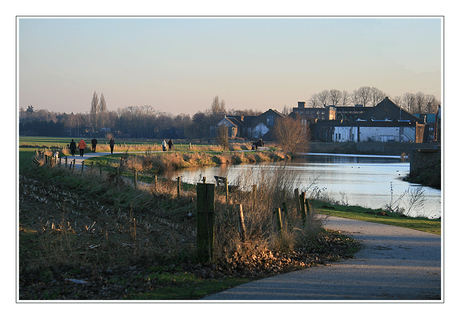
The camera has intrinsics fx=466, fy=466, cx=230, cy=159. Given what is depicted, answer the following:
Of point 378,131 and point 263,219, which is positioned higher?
point 378,131

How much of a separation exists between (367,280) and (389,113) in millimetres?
102020

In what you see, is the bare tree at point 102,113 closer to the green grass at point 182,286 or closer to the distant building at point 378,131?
the distant building at point 378,131

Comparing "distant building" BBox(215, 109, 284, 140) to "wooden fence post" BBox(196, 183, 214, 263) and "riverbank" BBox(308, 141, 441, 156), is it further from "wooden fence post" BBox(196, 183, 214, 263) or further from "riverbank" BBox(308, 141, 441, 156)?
"wooden fence post" BBox(196, 183, 214, 263)

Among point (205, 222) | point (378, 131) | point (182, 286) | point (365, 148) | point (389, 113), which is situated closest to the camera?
point (182, 286)

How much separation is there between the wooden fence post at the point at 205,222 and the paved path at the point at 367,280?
1295 millimetres

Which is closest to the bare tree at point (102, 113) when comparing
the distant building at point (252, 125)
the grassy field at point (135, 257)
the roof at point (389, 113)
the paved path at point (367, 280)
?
the distant building at point (252, 125)

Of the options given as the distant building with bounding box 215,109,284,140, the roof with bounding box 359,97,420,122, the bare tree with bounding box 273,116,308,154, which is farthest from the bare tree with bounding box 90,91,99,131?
the roof with bounding box 359,97,420,122

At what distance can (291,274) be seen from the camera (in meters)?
8.55

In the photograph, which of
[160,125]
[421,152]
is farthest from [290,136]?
[160,125]

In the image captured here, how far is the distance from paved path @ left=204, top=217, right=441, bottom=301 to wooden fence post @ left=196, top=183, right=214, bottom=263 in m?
1.29

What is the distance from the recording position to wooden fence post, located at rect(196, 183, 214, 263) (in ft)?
28.8

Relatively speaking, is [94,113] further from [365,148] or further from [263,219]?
[263,219]

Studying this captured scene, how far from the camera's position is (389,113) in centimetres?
10394

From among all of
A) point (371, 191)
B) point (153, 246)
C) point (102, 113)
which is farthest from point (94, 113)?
point (153, 246)
